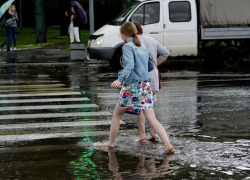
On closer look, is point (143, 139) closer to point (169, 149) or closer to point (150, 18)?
point (169, 149)

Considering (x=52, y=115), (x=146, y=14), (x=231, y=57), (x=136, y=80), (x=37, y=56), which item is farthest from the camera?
(x=37, y=56)

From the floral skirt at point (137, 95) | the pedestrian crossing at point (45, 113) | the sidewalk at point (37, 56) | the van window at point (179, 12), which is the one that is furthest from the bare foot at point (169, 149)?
the sidewalk at point (37, 56)

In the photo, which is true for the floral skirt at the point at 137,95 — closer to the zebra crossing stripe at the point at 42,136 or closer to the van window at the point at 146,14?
the zebra crossing stripe at the point at 42,136

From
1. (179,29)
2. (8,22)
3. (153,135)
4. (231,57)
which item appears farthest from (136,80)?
(8,22)

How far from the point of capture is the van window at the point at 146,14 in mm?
20000

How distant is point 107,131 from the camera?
970cm

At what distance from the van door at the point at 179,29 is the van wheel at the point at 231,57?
969 mm

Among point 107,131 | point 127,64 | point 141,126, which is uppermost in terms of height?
point 127,64

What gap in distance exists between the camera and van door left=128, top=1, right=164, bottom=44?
2000 centimetres

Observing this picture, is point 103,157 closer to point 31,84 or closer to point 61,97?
point 61,97

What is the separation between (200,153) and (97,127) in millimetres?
2430

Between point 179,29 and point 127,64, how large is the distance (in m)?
12.4

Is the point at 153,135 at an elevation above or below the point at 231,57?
below

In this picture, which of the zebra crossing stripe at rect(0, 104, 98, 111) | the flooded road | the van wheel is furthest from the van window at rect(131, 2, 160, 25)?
the zebra crossing stripe at rect(0, 104, 98, 111)
